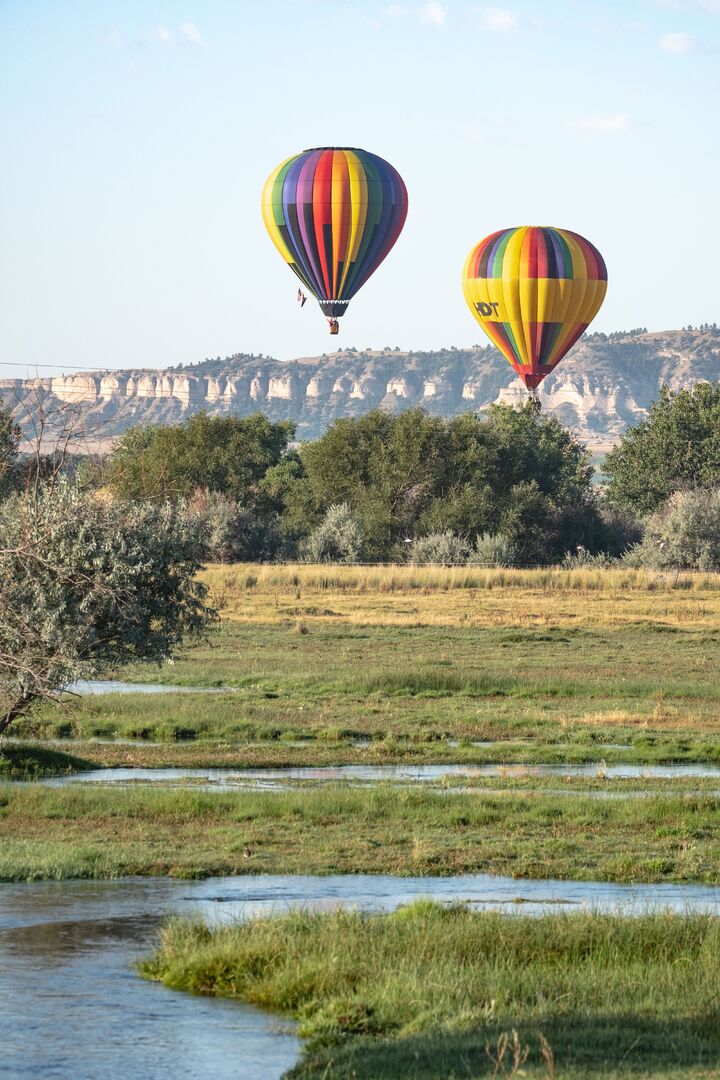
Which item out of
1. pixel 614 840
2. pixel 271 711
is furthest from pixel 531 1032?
pixel 271 711

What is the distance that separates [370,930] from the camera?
14.7 metres

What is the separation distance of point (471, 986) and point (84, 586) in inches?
488

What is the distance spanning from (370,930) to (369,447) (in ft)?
262

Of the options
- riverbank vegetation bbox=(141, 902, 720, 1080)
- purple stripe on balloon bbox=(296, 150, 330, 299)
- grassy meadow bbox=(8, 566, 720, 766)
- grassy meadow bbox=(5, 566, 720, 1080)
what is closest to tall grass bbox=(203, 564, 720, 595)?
grassy meadow bbox=(8, 566, 720, 766)

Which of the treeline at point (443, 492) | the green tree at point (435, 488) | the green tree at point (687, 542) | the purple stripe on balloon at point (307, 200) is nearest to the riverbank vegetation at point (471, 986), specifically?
the purple stripe on balloon at point (307, 200)

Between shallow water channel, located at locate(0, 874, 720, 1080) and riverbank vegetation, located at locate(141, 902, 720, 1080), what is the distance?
1.29ft

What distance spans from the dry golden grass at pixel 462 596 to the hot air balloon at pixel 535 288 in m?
15.2

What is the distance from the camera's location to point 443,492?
9144cm

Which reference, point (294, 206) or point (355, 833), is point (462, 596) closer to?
point (294, 206)

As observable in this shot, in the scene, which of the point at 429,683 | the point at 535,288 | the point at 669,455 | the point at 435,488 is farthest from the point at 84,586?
the point at 669,455

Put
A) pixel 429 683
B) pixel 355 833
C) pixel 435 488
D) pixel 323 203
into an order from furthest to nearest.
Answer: pixel 435 488, pixel 323 203, pixel 429 683, pixel 355 833

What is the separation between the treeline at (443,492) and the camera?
83875 millimetres

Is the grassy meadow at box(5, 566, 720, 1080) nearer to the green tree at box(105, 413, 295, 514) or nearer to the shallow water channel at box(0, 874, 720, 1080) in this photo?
the shallow water channel at box(0, 874, 720, 1080)

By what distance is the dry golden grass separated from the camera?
2240 inches
